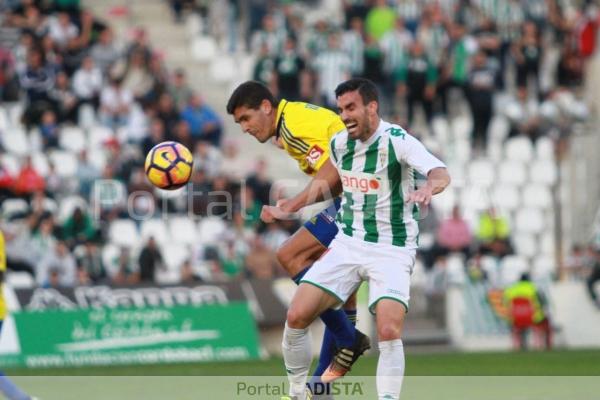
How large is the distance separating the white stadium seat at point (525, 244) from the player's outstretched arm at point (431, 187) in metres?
15.6

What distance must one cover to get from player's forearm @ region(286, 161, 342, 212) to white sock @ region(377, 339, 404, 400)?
1.33 meters

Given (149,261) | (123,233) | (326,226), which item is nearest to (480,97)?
(123,233)

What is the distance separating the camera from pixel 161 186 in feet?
39.2

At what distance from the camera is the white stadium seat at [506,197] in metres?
26.1

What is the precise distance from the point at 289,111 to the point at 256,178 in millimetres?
12379

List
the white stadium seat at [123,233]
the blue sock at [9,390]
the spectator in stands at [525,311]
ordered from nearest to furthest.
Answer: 1. the blue sock at [9,390]
2. the spectator in stands at [525,311]
3. the white stadium seat at [123,233]

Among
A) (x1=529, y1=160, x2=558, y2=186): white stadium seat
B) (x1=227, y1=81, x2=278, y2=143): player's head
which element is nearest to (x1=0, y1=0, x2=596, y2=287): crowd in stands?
(x1=529, y1=160, x2=558, y2=186): white stadium seat

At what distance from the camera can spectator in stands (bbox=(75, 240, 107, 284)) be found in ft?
71.6

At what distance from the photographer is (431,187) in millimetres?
10164

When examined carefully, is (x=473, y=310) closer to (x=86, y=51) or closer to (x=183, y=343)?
(x=183, y=343)

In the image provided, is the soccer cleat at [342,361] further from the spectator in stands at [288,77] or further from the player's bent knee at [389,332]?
the spectator in stands at [288,77]

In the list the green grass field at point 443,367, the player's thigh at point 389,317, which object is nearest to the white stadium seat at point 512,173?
the green grass field at point 443,367

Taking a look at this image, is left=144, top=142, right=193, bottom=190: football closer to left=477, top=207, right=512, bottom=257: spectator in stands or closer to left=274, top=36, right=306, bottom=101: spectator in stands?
left=477, top=207, right=512, bottom=257: spectator in stands

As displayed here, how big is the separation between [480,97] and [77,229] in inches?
318
